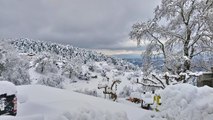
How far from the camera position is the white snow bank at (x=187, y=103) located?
830 centimetres

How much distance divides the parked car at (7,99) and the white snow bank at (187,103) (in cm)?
464

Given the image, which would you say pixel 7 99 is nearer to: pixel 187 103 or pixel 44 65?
pixel 187 103

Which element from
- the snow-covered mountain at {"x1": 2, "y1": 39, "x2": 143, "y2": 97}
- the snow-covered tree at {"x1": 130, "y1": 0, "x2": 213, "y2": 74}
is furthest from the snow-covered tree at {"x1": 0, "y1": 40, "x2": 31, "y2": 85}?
the snow-covered tree at {"x1": 130, "y1": 0, "x2": 213, "y2": 74}

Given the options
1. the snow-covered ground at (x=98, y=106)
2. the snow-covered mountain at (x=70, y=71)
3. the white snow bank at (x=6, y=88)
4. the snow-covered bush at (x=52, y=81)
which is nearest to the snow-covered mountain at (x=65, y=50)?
the snow-covered mountain at (x=70, y=71)

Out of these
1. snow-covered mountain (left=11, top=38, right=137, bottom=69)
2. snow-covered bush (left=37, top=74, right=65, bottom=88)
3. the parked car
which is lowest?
snow-covered bush (left=37, top=74, right=65, bottom=88)

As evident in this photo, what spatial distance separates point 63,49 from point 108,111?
87425 millimetres

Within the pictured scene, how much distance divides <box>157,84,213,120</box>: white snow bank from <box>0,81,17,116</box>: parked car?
15.2 ft

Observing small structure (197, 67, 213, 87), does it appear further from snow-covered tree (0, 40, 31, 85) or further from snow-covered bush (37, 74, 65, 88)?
snow-covered bush (37, 74, 65, 88)

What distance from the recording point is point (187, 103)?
873cm

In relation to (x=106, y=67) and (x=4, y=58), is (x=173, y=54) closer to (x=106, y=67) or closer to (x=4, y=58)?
(x=4, y=58)

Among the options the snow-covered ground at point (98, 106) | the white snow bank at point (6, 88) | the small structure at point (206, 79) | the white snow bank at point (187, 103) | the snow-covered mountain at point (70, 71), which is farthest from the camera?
the snow-covered mountain at point (70, 71)

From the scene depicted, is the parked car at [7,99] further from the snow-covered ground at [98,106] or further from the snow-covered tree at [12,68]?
the snow-covered tree at [12,68]

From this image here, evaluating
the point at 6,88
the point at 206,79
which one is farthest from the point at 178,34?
the point at 6,88

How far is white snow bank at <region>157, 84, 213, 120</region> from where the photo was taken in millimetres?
8305
